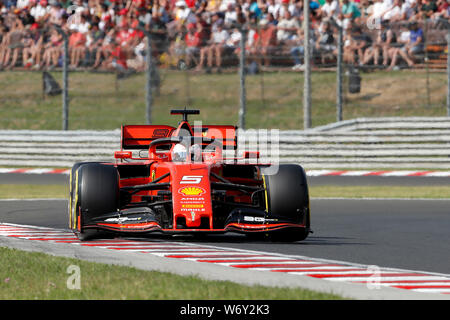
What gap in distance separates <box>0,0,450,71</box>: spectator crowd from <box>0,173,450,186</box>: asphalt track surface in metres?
2.46

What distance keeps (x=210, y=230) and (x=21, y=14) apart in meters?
17.6

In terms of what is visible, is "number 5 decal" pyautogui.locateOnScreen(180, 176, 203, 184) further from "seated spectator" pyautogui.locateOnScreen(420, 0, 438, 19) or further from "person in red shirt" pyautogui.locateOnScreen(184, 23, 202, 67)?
"seated spectator" pyautogui.locateOnScreen(420, 0, 438, 19)

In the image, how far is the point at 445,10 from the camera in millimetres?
22703

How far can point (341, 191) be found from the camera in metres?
17.8

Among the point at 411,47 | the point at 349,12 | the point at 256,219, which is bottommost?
the point at 256,219

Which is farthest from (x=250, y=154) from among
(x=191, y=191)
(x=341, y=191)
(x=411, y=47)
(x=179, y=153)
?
(x=411, y=47)

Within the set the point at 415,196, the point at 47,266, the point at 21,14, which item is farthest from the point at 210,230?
the point at 21,14

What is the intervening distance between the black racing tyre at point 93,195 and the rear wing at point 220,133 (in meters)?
1.58

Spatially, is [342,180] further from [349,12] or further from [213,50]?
[349,12]

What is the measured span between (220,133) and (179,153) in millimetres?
861

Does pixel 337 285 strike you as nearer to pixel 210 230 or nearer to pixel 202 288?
pixel 202 288

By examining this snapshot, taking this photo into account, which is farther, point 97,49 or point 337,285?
point 97,49

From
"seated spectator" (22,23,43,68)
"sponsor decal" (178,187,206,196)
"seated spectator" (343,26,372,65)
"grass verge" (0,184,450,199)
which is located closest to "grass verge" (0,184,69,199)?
"grass verge" (0,184,450,199)

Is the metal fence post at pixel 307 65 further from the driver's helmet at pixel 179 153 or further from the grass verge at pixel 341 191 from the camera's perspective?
the driver's helmet at pixel 179 153
